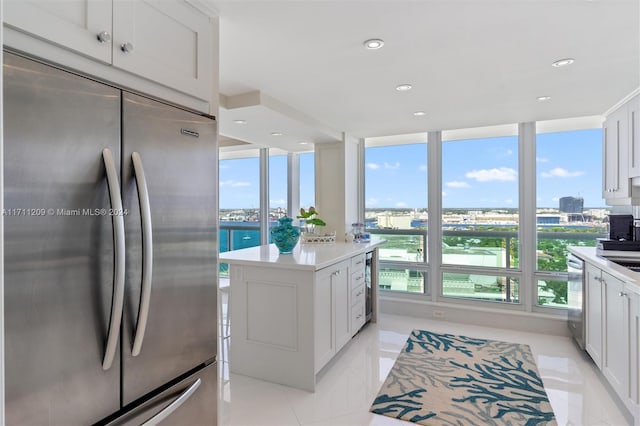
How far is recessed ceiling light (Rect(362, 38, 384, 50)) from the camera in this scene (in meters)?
1.93

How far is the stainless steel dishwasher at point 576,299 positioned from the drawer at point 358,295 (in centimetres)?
201

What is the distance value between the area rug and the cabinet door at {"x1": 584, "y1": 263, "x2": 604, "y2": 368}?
47 centimetres

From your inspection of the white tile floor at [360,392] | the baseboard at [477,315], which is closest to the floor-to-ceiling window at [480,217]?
the baseboard at [477,315]

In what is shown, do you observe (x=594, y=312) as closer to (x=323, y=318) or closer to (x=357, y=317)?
(x=357, y=317)

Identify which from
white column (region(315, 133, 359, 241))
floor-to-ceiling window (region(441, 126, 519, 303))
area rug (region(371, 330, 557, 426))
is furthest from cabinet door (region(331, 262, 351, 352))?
floor-to-ceiling window (region(441, 126, 519, 303))

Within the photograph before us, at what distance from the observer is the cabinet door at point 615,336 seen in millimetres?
2213

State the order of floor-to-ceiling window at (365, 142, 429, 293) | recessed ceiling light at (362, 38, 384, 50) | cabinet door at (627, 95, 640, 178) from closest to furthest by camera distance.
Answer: recessed ceiling light at (362, 38, 384, 50) → cabinet door at (627, 95, 640, 178) → floor-to-ceiling window at (365, 142, 429, 293)

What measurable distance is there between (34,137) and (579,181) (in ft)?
15.1

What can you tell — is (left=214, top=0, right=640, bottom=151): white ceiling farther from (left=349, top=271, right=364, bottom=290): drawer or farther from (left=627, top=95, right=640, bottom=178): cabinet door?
(left=349, top=271, right=364, bottom=290): drawer

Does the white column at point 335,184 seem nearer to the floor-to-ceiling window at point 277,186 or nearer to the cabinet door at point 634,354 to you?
the floor-to-ceiling window at point 277,186

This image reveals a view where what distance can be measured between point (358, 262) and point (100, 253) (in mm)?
2703

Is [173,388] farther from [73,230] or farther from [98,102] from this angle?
[98,102]

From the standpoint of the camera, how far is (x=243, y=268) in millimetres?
2797

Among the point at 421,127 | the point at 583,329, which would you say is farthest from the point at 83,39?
the point at 583,329
